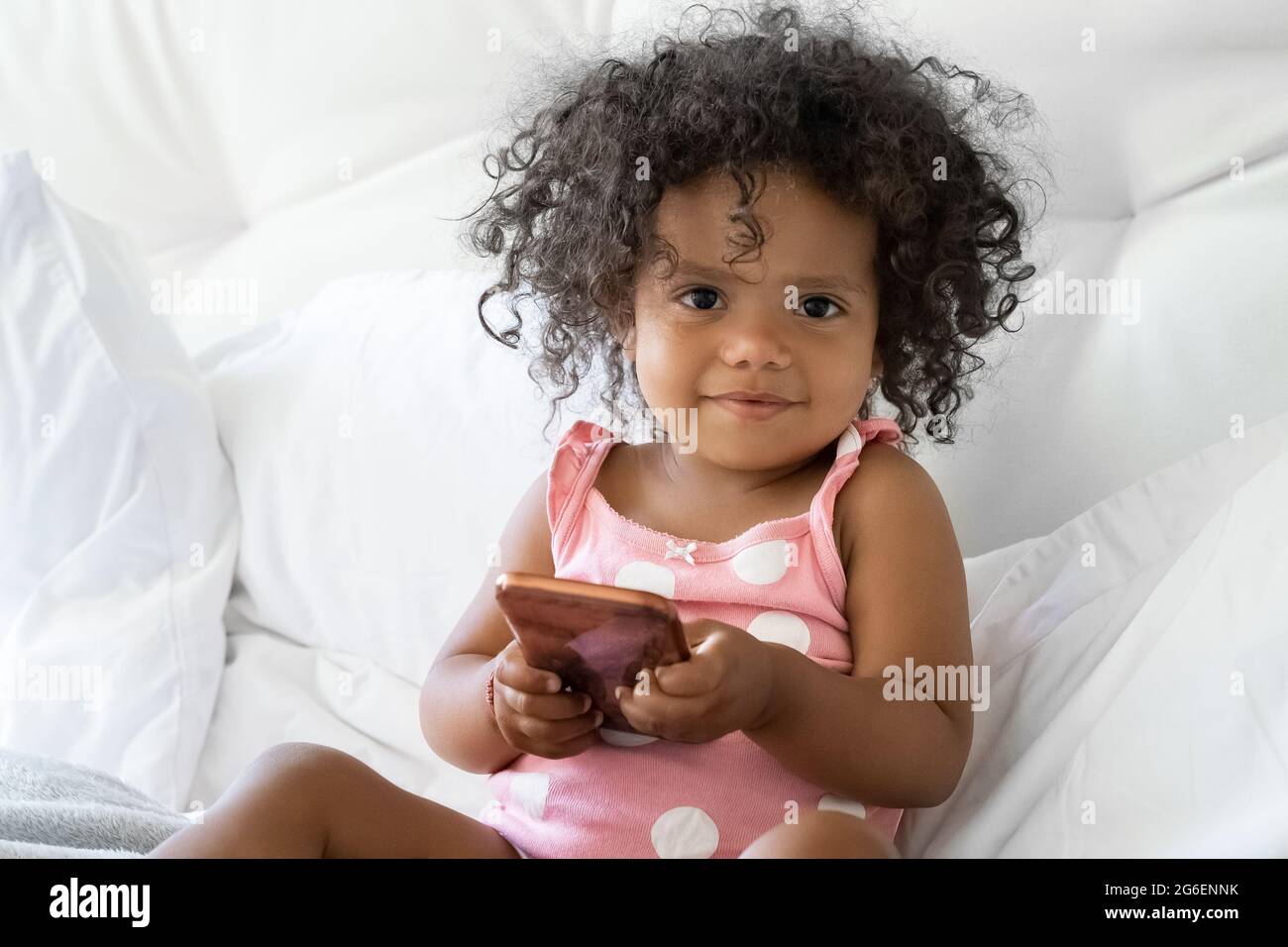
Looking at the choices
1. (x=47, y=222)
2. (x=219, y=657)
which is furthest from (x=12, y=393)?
(x=219, y=657)

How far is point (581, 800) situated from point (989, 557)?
38cm

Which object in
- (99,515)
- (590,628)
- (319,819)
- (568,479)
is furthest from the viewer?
(99,515)

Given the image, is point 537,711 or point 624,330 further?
point 624,330

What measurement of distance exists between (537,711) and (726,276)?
315 mm

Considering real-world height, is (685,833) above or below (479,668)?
below

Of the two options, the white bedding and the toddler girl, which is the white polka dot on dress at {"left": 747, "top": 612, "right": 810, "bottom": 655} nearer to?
the toddler girl

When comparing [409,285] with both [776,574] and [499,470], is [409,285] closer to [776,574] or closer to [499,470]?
[499,470]

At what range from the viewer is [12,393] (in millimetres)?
1311

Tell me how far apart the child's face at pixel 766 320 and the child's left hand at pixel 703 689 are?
0.66 feet

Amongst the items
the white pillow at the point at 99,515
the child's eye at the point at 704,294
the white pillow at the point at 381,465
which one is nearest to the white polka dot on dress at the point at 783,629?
the child's eye at the point at 704,294

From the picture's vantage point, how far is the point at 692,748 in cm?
89

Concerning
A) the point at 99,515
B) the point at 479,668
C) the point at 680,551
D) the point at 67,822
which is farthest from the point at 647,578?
the point at 99,515

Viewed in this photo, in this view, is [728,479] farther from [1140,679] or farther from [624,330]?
[1140,679]

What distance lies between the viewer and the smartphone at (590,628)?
2.25 feet
